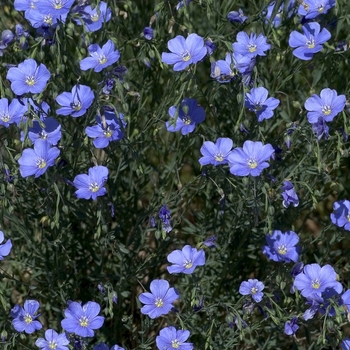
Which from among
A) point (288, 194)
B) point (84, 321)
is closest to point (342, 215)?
point (288, 194)

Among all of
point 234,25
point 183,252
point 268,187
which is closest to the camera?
point 268,187

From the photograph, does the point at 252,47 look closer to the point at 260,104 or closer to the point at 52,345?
the point at 260,104

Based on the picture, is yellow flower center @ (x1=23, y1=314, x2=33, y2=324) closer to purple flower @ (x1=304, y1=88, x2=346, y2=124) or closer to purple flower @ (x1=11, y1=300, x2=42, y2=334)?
purple flower @ (x1=11, y1=300, x2=42, y2=334)

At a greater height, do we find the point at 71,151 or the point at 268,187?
the point at 268,187

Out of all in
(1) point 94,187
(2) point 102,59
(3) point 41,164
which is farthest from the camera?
(2) point 102,59

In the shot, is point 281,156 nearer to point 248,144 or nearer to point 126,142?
point 248,144

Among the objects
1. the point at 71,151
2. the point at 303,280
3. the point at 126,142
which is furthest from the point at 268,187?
the point at 71,151

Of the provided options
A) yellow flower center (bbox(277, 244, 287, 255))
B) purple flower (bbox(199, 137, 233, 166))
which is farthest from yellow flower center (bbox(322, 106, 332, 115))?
yellow flower center (bbox(277, 244, 287, 255))

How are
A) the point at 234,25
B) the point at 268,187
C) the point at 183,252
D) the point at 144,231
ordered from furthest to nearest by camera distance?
the point at 234,25 → the point at 144,231 → the point at 183,252 → the point at 268,187
